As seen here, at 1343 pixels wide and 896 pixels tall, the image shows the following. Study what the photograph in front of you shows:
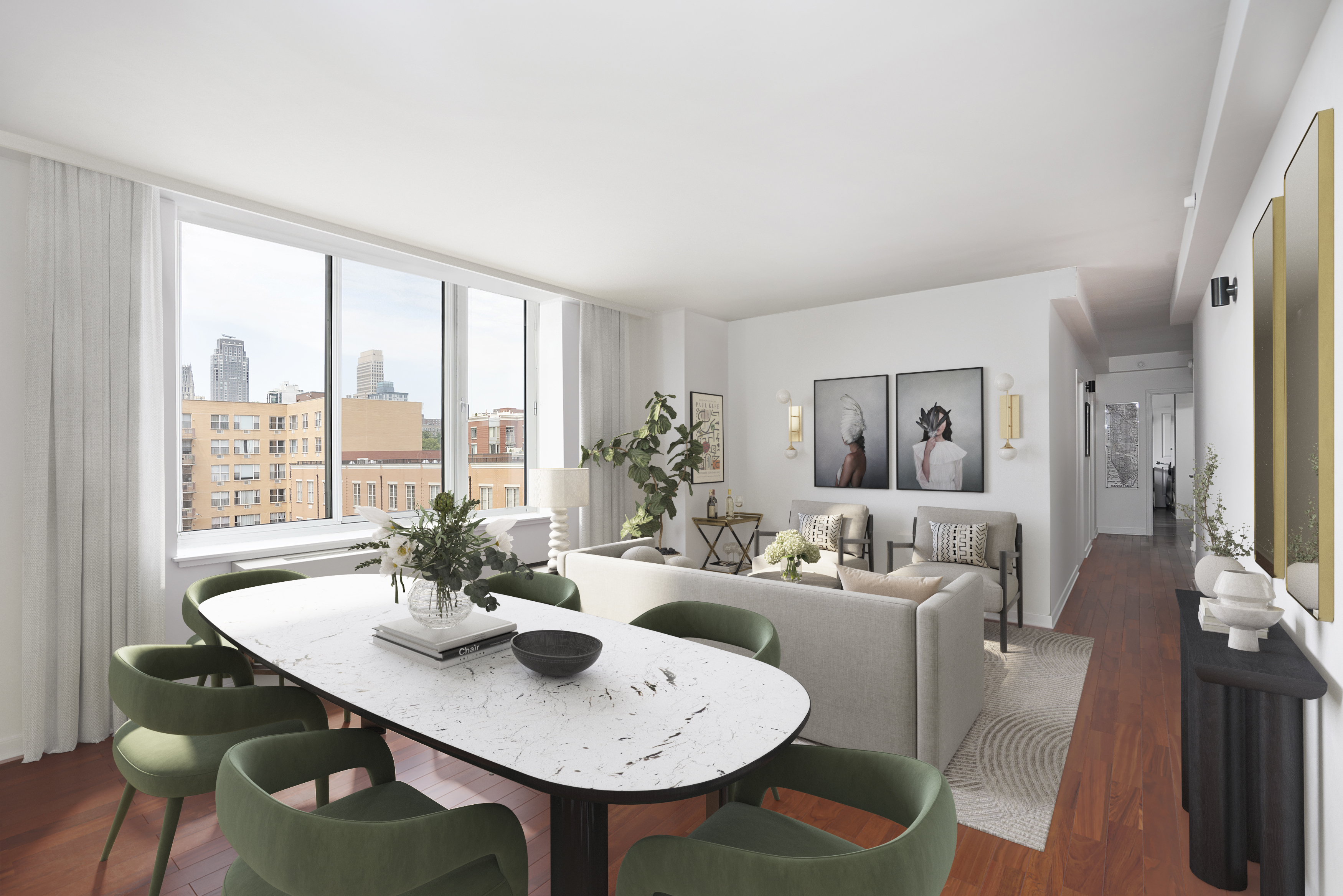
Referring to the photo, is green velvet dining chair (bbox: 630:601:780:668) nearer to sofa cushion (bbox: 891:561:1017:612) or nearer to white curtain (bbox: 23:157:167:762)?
sofa cushion (bbox: 891:561:1017:612)

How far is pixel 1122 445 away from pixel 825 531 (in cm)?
657

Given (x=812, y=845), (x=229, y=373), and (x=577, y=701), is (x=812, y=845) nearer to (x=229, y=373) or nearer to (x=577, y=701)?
(x=577, y=701)

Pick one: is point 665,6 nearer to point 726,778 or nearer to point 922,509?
point 726,778

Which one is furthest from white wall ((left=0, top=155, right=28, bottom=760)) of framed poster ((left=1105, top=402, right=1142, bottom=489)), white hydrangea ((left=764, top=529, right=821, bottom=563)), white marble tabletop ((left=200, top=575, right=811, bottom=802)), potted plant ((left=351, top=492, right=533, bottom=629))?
framed poster ((left=1105, top=402, right=1142, bottom=489))

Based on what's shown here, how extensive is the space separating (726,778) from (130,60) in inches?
119

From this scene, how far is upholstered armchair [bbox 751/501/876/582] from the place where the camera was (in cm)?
520

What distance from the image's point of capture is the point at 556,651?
68.9 inches

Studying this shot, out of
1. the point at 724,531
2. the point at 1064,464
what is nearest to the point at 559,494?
the point at 724,531

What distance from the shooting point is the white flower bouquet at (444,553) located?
179cm

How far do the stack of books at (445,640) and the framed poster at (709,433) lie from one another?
4312 millimetres

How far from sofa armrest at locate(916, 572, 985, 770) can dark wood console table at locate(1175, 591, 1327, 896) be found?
2.48ft

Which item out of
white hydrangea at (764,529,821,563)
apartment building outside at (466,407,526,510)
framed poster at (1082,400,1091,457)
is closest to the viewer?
white hydrangea at (764,529,821,563)

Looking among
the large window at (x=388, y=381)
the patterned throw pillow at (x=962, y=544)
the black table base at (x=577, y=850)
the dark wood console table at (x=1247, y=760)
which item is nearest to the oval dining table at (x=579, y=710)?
the black table base at (x=577, y=850)

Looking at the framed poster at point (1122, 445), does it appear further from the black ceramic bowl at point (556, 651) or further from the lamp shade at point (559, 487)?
the black ceramic bowl at point (556, 651)
